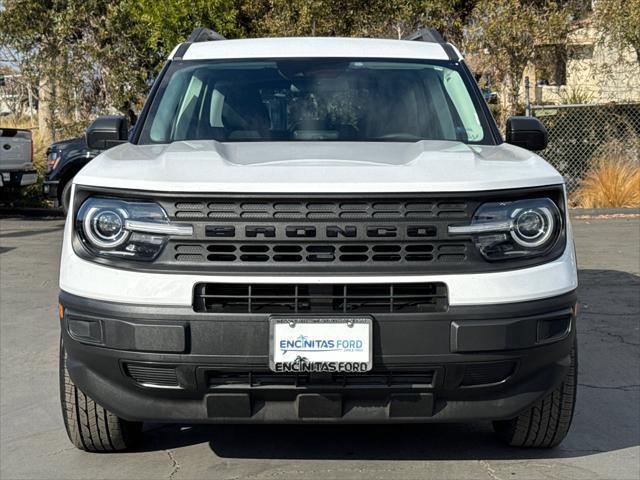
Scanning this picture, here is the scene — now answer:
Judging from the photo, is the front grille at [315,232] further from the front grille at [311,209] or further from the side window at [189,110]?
the side window at [189,110]

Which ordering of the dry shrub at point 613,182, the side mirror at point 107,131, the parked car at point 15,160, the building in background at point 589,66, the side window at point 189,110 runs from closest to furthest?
the side window at point 189,110
the side mirror at point 107,131
the parked car at point 15,160
the dry shrub at point 613,182
the building in background at point 589,66

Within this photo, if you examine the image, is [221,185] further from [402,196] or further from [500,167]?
[500,167]

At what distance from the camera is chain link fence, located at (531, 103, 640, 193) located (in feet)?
56.9

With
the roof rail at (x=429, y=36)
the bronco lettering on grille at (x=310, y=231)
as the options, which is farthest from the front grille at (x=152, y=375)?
the roof rail at (x=429, y=36)

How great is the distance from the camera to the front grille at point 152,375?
3.90 m

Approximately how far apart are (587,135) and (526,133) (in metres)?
12.8

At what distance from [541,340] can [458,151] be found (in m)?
0.99

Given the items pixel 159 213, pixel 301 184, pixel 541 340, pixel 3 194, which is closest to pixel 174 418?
pixel 159 213

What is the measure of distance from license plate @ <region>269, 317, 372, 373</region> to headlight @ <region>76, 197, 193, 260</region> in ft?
1.71

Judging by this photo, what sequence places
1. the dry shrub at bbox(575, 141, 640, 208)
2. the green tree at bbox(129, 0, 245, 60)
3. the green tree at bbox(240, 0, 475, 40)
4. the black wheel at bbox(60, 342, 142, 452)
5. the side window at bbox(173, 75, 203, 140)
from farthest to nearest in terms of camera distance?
1. the green tree at bbox(240, 0, 475, 40)
2. the green tree at bbox(129, 0, 245, 60)
3. the dry shrub at bbox(575, 141, 640, 208)
4. the side window at bbox(173, 75, 203, 140)
5. the black wheel at bbox(60, 342, 142, 452)

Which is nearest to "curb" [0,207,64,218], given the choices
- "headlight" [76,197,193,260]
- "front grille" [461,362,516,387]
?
"headlight" [76,197,193,260]

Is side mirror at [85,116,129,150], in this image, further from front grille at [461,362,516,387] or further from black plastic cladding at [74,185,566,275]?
front grille at [461,362,516,387]

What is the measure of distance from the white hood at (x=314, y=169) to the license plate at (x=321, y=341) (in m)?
0.49

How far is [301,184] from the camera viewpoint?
3.83m
